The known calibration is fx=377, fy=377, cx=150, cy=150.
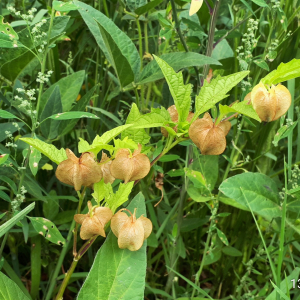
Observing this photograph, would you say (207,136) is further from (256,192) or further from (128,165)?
(256,192)

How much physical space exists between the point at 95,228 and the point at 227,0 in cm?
72

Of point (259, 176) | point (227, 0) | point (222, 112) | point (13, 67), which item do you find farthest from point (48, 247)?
point (227, 0)

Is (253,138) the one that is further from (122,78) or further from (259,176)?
(122,78)

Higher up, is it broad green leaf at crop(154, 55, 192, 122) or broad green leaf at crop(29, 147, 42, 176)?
broad green leaf at crop(154, 55, 192, 122)

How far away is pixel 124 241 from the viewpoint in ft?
1.55

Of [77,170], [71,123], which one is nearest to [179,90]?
[77,170]

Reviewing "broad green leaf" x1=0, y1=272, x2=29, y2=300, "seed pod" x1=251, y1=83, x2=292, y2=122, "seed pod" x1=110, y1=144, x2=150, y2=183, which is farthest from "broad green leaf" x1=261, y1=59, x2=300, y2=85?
"broad green leaf" x1=0, y1=272, x2=29, y2=300

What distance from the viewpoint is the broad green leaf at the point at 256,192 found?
0.66m

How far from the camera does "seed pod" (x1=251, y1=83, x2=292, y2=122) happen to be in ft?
1.46

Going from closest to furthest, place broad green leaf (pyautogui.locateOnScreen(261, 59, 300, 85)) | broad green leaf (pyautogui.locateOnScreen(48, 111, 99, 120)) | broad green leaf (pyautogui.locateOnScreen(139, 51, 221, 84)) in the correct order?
1. broad green leaf (pyautogui.locateOnScreen(261, 59, 300, 85))
2. broad green leaf (pyautogui.locateOnScreen(48, 111, 99, 120))
3. broad green leaf (pyautogui.locateOnScreen(139, 51, 221, 84))

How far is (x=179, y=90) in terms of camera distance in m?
0.51

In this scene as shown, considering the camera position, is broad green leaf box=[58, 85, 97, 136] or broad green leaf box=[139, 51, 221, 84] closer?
broad green leaf box=[139, 51, 221, 84]

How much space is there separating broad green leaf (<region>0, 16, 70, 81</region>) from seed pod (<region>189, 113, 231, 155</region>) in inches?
16.1

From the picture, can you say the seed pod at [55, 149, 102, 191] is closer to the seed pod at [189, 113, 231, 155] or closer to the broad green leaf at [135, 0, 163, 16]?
the seed pod at [189, 113, 231, 155]
